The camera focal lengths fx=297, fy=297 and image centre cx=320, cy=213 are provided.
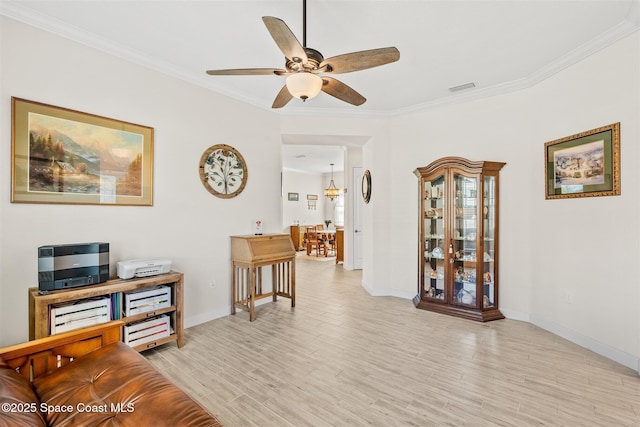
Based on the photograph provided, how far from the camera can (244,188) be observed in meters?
4.01

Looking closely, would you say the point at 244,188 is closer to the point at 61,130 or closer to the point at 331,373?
the point at 61,130

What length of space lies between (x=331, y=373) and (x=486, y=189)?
288cm

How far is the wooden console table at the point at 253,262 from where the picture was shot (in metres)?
3.59

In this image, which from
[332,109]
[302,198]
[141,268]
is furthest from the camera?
[302,198]

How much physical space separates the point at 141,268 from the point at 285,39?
231cm

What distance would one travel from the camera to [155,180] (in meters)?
3.13

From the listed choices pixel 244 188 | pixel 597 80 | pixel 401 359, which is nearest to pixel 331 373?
pixel 401 359

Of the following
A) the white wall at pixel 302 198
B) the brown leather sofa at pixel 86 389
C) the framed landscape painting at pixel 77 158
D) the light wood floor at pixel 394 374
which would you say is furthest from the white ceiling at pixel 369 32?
the white wall at pixel 302 198

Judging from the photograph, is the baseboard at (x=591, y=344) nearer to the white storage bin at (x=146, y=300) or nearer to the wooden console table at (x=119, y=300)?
the wooden console table at (x=119, y=300)

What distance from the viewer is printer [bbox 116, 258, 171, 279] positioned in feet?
8.68

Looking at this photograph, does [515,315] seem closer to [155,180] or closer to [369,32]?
[369,32]

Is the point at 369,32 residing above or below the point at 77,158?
above

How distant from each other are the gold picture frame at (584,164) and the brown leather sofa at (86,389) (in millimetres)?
3597

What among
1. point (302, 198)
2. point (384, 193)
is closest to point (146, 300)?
point (384, 193)
